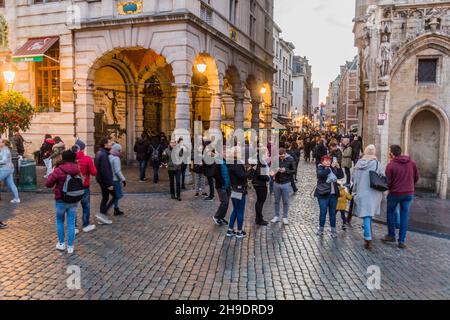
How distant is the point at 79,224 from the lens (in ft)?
27.0

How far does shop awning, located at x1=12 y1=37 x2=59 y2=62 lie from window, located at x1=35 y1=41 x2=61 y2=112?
63 cm

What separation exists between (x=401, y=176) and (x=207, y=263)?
4114 millimetres

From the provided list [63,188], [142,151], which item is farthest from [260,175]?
[142,151]

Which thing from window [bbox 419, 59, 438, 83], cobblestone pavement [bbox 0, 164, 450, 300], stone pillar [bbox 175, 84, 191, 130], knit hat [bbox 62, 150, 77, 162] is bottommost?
cobblestone pavement [bbox 0, 164, 450, 300]

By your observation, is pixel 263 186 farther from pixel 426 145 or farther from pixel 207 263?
pixel 426 145

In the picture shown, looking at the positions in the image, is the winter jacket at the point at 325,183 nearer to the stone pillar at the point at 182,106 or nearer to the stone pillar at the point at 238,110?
the stone pillar at the point at 182,106

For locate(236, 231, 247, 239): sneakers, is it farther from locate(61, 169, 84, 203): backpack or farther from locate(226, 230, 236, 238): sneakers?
locate(61, 169, 84, 203): backpack

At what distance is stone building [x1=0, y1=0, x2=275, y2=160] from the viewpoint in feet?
46.6

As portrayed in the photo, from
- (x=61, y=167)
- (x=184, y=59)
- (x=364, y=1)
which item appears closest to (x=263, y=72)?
(x=364, y=1)

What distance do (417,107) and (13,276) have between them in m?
13.0

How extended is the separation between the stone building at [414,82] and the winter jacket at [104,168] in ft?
31.5

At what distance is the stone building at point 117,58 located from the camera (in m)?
14.2

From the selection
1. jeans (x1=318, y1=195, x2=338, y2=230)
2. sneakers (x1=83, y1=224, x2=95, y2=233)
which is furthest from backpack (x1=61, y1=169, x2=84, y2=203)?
jeans (x1=318, y1=195, x2=338, y2=230)

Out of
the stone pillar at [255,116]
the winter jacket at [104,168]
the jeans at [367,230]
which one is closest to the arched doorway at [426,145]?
the jeans at [367,230]
